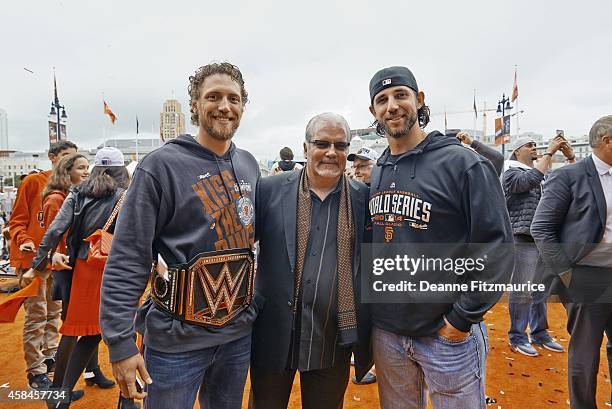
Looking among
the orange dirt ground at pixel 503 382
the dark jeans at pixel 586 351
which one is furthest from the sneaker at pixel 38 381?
the dark jeans at pixel 586 351

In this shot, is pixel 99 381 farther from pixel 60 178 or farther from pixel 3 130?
pixel 3 130

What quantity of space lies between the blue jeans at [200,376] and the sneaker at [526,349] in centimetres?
401

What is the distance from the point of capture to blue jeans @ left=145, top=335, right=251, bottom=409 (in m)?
1.70

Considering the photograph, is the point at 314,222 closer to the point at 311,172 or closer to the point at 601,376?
the point at 311,172

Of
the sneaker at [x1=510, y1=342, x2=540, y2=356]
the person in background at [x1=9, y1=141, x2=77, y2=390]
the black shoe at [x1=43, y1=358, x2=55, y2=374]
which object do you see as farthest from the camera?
the sneaker at [x1=510, y1=342, x2=540, y2=356]

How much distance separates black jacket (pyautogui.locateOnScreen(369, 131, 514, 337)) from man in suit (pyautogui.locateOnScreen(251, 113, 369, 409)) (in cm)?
21

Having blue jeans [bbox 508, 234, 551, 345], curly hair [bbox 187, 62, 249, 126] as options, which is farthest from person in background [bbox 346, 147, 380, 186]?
curly hair [bbox 187, 62, 249, 126]

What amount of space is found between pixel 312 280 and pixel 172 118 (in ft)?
250

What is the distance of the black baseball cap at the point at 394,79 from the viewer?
2.04m

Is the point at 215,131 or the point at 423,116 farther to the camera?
the point at 423,116

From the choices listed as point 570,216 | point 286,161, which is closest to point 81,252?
point 570,216

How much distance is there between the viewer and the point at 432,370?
6.09ft

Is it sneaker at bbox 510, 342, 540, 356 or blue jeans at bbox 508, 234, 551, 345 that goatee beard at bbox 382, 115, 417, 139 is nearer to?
blue jeans at bbox 508, 234, 551, 345

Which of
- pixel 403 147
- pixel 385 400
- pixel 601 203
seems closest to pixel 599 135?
pixel 601 203
